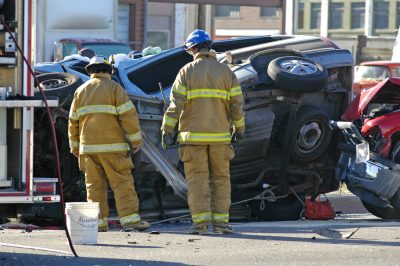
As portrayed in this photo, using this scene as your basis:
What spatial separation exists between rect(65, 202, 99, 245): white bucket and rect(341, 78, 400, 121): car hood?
3678 mm

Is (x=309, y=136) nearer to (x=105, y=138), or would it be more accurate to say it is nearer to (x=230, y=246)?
(x=105, y=138)

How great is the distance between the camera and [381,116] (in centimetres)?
1188

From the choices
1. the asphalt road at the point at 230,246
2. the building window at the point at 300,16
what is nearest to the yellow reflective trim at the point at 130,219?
the asphalt road at the point at 230,246

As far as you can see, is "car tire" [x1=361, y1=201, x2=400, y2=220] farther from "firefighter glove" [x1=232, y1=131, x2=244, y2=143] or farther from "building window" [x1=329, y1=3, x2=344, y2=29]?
"building window" [x1=329, y1=3, x2=344, y2=29]

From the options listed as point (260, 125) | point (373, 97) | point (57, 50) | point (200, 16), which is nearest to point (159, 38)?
point (200, 16)

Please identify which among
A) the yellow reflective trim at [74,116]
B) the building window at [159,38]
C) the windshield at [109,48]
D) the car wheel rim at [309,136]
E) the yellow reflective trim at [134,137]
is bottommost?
the building window at [159,38]

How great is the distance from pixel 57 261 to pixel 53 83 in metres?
3.13

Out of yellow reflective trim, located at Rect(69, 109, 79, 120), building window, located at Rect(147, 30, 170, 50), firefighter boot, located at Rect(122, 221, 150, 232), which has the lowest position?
firefighter boot, located at Rect(122, 221, 150, 232)

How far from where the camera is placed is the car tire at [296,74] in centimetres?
1148

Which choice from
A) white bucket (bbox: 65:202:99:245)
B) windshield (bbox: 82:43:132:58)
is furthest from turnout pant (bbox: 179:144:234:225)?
windshield (bbox: 82:43:132:58)

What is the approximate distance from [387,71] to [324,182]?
18448mm

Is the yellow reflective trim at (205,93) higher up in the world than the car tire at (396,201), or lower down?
higher up

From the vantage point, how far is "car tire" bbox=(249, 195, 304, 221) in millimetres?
11852

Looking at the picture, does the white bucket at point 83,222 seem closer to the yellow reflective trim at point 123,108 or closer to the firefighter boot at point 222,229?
the yellow reflective trim at point 123,108
